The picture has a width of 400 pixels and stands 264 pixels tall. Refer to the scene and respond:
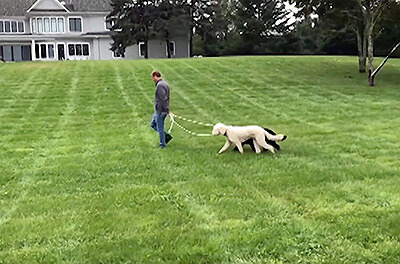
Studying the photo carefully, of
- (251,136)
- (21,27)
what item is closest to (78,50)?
(21,27)

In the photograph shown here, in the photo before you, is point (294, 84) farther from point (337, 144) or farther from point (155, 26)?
point (155, 26)

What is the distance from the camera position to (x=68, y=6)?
165 ft

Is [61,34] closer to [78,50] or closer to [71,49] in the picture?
[71,49]

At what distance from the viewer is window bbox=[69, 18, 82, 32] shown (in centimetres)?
4994

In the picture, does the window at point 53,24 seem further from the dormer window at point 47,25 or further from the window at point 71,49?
the window at point 71,49

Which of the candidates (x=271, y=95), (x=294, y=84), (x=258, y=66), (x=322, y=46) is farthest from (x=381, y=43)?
(x=271, y=95)

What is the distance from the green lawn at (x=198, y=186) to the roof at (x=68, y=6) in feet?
117

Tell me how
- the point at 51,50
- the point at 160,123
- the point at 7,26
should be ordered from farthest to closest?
the point at 7,26
the point at 51,50
the point at 160,123

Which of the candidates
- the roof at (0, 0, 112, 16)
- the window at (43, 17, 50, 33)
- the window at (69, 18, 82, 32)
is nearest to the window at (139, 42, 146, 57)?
the roof at (0, 0, 112, 16)

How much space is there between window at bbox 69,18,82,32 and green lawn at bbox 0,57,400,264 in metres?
34.8

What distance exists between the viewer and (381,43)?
1674 inches

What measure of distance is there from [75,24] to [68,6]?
6.52ft

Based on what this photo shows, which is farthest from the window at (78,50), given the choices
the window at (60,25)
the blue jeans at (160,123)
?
the blue jeans at (160,123)

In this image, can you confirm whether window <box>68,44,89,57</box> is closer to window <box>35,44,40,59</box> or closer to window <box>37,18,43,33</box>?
window <box>35,44,40,59</box>
